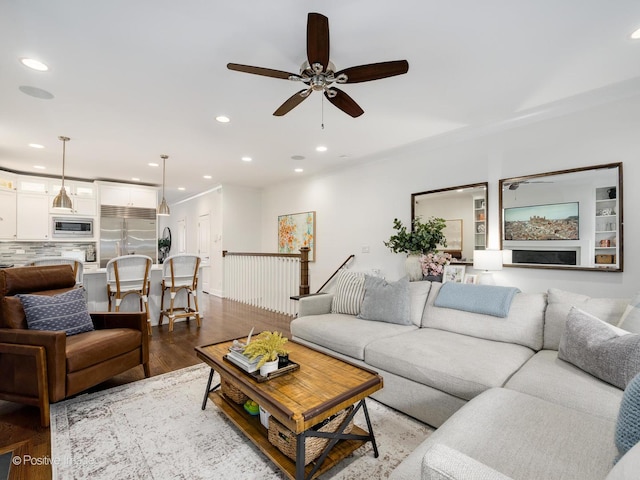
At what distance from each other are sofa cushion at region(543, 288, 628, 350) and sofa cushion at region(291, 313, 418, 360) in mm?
994

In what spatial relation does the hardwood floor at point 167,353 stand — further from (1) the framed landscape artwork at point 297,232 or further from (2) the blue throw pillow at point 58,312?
(1) the framed landscape artwork at point 297,232

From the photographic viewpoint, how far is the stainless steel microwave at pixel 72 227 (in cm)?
590

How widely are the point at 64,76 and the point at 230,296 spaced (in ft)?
16.5

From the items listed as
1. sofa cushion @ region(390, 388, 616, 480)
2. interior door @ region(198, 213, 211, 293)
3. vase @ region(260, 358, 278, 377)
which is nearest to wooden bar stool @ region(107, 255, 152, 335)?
vase @ region(260, 358, 278, 377)

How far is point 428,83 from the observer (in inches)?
106

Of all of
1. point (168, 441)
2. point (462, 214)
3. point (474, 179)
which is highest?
point (474, 179)

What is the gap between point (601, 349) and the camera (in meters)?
1.63

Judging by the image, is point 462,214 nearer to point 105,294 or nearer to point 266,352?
point 266,352

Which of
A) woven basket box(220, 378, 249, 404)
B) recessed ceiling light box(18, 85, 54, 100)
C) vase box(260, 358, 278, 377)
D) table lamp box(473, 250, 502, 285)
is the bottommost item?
woven basket box(220, 378, 249, 404)

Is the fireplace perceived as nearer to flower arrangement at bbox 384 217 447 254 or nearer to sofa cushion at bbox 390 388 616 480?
flower arrangement at bbox 384 217 447 254

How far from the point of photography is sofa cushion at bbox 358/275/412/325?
2.86m

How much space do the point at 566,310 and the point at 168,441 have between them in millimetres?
2839

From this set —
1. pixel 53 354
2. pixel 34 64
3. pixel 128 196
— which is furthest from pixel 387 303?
pixel 128 196

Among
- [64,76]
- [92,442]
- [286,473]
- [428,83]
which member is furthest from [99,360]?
[428,83]
